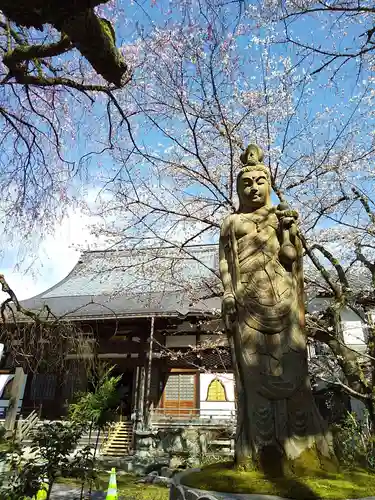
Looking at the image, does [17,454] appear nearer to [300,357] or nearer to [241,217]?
[300,357]

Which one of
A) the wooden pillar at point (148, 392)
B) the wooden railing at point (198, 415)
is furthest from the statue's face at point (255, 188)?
the wooden railing at point (198, 415)

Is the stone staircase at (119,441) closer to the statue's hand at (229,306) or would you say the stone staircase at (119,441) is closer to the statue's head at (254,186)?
the statue's hand at (229,306)

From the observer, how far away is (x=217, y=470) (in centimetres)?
335

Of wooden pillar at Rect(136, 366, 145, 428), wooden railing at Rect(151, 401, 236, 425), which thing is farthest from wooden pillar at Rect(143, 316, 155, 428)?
wooden railing at Rect(151, 401, 236, 425)

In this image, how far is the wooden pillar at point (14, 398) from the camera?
13.9 meters

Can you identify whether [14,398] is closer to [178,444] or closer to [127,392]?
[127,392]

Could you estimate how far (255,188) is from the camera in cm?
429

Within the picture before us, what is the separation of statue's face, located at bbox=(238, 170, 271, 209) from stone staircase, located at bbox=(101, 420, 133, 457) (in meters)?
11.8

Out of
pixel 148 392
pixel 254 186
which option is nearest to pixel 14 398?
pixel 148 392

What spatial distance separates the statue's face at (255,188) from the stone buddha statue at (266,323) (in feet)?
0.04

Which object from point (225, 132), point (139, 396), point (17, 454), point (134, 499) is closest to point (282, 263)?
point (17, 454)

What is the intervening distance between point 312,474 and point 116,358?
14.2m

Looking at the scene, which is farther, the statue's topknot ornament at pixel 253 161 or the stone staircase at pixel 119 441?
the stone staircase at pixel 119 441

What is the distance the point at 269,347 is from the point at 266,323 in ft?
0.73
